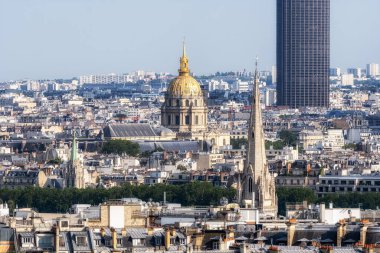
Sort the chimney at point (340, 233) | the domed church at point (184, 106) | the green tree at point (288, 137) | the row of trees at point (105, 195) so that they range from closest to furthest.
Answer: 1. the chimney at point (340, 233)
2. the row of trees at point (105, 195)
3. the green tree at point (288, 137)
4. the domed church at point (184, 106)

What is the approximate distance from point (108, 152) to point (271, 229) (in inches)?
3643

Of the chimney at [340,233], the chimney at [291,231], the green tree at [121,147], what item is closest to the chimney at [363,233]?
the chimney at [340,233]

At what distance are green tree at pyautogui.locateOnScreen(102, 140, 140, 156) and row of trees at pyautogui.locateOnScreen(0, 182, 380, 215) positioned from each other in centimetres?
4615

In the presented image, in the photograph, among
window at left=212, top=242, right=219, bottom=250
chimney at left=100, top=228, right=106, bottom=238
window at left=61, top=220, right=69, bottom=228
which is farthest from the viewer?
window at left=61, top=220, right=69, bottom=228

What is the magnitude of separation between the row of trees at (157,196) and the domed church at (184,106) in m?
69.0

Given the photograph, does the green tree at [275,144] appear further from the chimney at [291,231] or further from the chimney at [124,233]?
the chimney at [124,233]

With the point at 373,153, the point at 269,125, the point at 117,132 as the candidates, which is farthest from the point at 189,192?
the point at 269,125

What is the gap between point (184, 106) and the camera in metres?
167

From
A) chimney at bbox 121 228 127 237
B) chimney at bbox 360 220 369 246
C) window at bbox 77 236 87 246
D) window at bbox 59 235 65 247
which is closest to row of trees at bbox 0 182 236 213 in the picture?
chimney at bbox 360 220 369 246

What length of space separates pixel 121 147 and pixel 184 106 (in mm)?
21684

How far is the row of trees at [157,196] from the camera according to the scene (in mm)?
89625

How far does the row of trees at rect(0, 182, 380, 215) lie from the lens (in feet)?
294

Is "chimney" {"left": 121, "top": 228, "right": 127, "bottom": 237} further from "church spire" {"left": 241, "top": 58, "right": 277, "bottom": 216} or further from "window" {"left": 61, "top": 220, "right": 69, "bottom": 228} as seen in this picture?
"church spire" {"left": 241, "top": 58, "right": 277, "bottom": 216}

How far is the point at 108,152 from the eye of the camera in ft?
481
